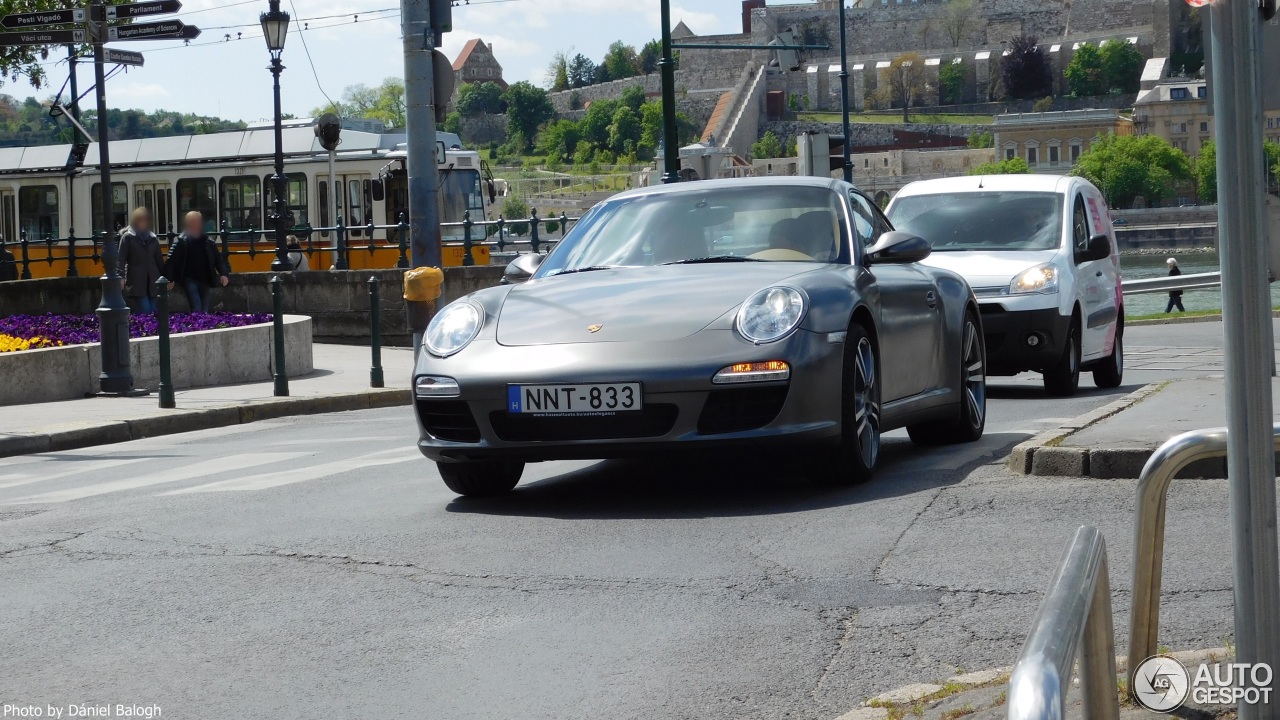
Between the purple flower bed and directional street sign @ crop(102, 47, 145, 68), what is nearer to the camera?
directional street sign @ crop(102, 47, 145, 68)

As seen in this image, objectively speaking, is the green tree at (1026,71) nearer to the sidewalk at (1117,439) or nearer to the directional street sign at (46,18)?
the directional street sign at (46,18)

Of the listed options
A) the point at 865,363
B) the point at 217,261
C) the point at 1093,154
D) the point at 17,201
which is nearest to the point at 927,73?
the point at 1093,154

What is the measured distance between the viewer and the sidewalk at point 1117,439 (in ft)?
22.4

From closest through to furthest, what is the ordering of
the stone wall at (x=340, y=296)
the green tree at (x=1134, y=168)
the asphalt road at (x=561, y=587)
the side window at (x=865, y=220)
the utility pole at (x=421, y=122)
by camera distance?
the asphalt road at (x=561, y=587), the side window at (x=865, y=220), the utility pole at (x=421, y=122), the stone wall at (x=340, y=296), the green tree at (x=1134, y=168)

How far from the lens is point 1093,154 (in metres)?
154

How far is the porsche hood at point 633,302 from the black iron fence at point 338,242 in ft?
57.4

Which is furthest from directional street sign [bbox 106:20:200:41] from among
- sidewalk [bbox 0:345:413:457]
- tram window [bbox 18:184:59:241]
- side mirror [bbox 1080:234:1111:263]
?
tram window [bbox 18:184:59:241]

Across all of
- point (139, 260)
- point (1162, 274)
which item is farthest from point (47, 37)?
point (1162, 274)

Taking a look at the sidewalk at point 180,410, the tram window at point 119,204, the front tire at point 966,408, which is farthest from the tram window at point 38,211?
the front tire at point 966,408

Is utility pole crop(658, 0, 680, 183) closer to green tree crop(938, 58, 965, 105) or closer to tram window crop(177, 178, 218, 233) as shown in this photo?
tram window crop(177, 178, 218, 233)

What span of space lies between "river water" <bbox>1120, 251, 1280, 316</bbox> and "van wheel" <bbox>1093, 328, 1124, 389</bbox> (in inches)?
1767

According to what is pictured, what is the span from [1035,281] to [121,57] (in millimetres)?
7642

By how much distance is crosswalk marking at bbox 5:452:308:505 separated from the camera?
8134 millimetres

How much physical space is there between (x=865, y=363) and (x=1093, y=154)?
15337 cm
